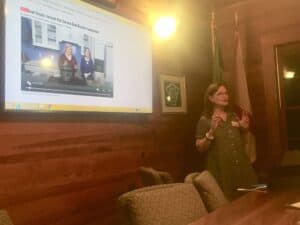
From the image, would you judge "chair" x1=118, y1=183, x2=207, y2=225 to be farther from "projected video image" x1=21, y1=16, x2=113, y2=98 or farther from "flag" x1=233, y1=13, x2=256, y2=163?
"flag" x1=233, y1=13, x2=256, y2=163

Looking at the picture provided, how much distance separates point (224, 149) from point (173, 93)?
787mm

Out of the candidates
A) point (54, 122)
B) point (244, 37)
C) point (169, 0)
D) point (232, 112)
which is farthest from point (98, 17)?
point (244, 37)

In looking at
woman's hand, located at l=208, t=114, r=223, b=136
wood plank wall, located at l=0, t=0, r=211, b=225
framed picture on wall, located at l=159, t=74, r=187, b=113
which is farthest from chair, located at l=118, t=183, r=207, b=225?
framed picture on wall, located at l=159, t=74, r=187, b=113

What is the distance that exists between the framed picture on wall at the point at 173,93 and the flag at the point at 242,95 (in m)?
0.53

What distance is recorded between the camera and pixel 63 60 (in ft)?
7.53

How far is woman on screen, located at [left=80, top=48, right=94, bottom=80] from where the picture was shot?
2.44 metres

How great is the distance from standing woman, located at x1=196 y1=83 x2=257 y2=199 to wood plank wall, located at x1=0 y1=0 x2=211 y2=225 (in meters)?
0.45

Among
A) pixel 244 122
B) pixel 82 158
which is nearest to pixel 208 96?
pixel 244 122

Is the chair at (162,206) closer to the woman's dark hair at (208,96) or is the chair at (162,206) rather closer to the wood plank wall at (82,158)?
the wood plank wall at (82,158)

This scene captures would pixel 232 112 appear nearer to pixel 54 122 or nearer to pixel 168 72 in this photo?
pixel 168 72

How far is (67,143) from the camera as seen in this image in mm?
2354

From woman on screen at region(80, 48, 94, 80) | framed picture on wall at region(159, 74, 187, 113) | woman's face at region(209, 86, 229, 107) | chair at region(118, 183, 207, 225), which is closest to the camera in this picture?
chair at region(118, 183, 207, 225)

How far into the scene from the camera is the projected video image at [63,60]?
2.08 meters

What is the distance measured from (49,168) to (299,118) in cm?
254
